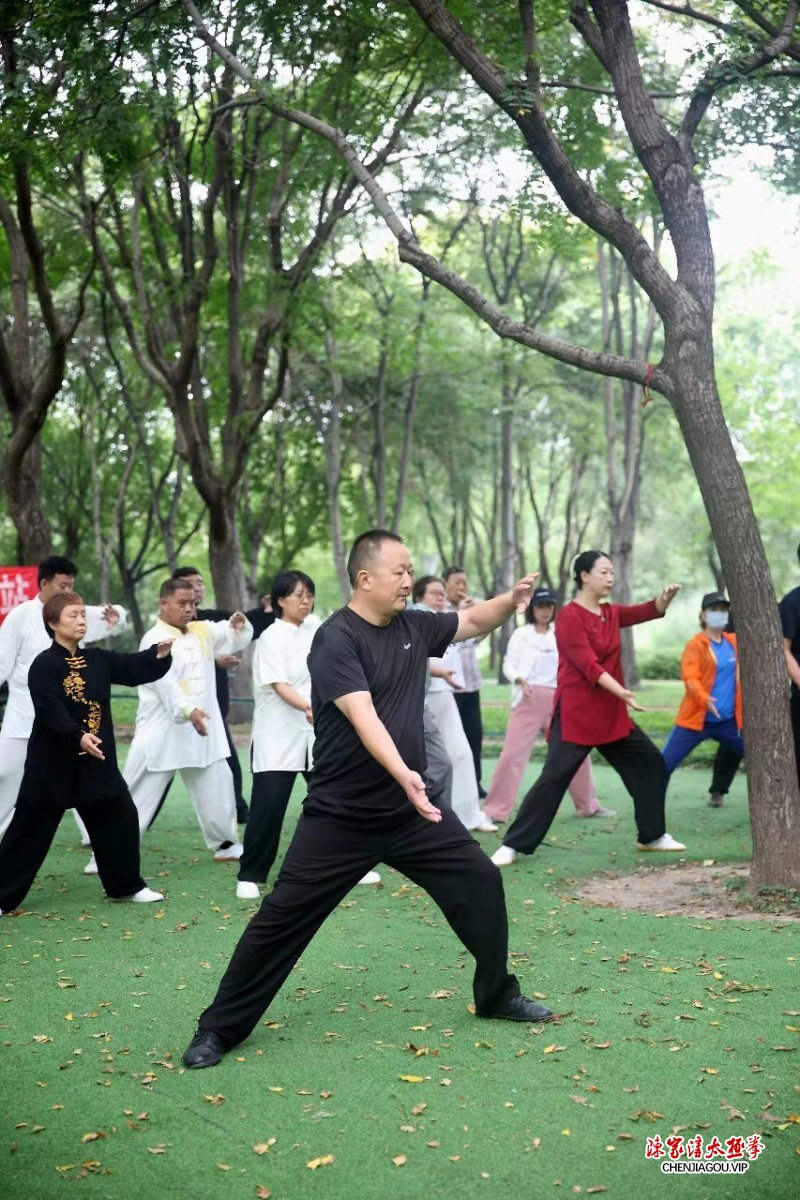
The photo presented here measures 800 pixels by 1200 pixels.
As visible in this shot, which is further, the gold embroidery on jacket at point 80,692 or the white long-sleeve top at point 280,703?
the white long-sleeve top at point 280,703

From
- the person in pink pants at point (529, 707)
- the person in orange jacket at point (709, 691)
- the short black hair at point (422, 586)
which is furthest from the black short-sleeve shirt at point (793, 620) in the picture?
the person in pink pants at point (529, 707)

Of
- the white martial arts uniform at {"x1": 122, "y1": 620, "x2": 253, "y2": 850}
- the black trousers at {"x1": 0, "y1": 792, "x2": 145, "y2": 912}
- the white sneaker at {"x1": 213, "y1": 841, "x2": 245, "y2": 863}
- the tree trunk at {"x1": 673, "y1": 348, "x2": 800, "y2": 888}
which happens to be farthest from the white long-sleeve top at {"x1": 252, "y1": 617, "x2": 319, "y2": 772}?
the tree trunk at {"x1": 673, "y1": 348, "x2": 800, "y2": 888}

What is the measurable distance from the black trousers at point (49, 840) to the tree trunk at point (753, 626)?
12.2 feet

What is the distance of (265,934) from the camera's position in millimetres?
5219

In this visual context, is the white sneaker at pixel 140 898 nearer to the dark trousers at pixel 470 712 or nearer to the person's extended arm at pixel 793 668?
the person's extended arm at pixel 793 668

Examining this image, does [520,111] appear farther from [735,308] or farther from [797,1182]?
[735,308]

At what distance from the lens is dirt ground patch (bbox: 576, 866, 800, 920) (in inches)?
304

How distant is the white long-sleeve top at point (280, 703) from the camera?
859 cm

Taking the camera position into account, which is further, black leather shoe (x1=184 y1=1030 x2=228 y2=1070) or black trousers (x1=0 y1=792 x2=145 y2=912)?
black trousers (x1=0 y1=792 x2=145 y2=912)

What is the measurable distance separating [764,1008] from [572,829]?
5.50m

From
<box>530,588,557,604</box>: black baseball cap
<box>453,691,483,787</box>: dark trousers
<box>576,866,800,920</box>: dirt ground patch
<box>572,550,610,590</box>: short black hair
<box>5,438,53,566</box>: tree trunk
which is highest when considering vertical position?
<box>5,438,53,566</box>: tree trunk

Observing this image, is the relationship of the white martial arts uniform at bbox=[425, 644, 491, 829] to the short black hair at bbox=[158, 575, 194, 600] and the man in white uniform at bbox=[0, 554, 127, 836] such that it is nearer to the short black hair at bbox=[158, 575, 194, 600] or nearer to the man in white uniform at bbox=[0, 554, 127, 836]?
the short black hair at bbox=[158, 575, 194, 600]

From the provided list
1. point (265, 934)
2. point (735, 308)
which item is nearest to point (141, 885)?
point (265, 934)

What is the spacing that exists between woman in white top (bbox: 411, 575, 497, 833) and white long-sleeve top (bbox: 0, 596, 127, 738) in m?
2.44
